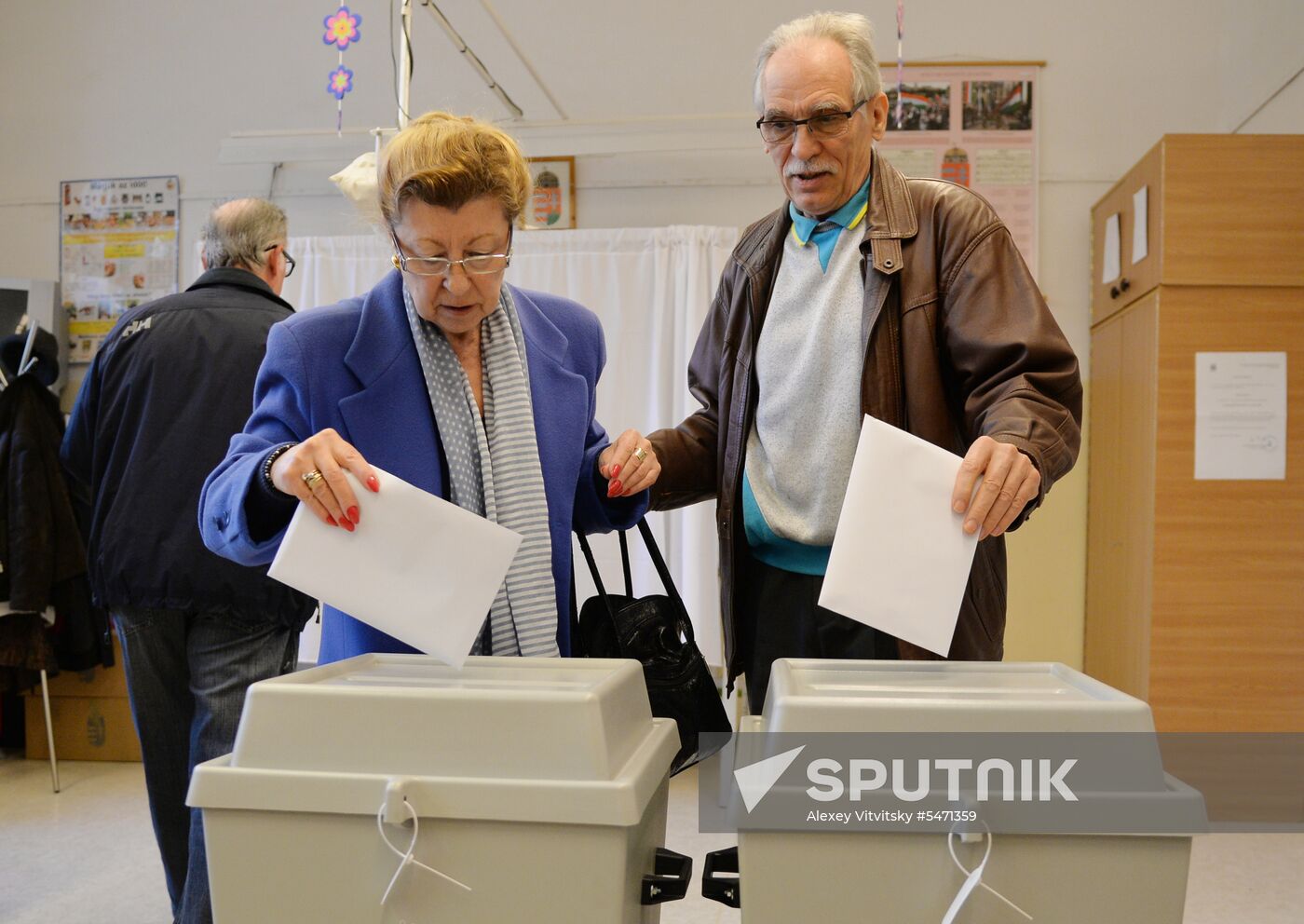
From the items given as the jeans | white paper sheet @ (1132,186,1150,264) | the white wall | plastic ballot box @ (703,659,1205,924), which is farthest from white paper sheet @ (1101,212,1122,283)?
plastic ballot box @ (703,659,1205,924)

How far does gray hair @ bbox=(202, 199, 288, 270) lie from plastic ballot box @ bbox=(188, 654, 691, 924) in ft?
5.58

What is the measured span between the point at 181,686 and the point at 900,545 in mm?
1736

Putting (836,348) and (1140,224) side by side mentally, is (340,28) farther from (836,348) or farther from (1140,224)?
(1140,224)

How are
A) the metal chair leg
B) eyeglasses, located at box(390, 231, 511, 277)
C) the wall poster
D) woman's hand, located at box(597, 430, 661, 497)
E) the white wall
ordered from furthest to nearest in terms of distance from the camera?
the wall poster, the white wall, the metal chair leg, woman's hand, located at box(597, 430, 661, 497), eyeglasses, located at box(390, 231, 511, 277)

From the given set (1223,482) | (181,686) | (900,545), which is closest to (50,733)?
(181,686)

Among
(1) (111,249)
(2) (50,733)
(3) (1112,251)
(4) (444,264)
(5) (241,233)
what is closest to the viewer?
(4) (444,264)

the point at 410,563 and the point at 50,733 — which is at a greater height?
the point at 410,563

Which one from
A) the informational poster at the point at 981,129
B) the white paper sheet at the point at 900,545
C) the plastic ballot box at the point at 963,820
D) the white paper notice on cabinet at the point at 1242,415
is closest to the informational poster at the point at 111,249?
the informational poster at the point at 981,129

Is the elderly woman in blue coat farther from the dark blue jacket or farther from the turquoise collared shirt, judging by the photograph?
the dark blue jacket

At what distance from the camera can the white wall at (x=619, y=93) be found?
3.99 metres

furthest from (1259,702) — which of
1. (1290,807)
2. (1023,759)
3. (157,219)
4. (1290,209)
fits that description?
(157,219)

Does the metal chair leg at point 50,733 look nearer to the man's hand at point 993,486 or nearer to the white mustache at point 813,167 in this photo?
the white mustache at point 813,167

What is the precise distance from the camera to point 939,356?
1471 millimetres

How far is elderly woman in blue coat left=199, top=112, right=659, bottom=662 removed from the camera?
4.05ft
